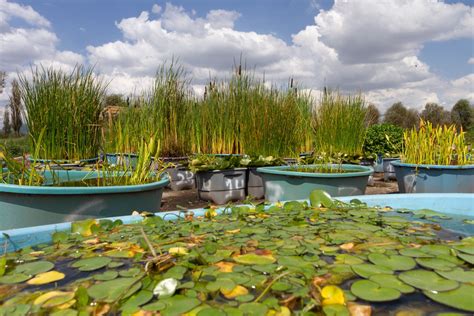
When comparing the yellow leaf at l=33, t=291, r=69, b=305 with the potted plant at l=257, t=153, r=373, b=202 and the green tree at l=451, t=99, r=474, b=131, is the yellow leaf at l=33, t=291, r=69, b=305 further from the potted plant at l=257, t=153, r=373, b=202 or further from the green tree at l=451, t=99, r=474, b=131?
the green tree at l=451, t=99, r=474, b=131

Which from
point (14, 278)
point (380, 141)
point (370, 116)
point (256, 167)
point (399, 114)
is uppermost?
point (399, 114)

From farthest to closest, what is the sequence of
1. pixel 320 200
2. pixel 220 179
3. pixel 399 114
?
1. pixel 399 114
2. pixel 220 179
3. pixel 320 200

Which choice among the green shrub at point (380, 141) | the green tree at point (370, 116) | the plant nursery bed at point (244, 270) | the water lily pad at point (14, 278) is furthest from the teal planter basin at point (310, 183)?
the green shrub at point (380, 141)

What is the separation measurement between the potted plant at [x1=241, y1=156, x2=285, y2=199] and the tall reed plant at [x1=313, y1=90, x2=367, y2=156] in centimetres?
82

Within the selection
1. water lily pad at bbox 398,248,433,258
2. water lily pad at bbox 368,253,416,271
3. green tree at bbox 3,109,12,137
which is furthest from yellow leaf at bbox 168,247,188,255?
green tree at bbox 3,109,12,137

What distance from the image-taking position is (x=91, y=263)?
3.05 feet

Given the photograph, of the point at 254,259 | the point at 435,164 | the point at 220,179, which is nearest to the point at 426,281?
the point at 254,259

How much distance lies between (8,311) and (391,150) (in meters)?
6.23

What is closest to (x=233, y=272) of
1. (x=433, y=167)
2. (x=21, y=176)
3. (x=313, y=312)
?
(x=313, y=312)

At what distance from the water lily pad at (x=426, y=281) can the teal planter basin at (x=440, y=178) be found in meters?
2.10

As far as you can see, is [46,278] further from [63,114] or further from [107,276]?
[63,114]

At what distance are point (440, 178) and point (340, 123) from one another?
1801 mm

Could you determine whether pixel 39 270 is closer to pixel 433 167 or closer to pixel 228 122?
pixel 433 167

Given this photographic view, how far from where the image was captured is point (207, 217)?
154cm
